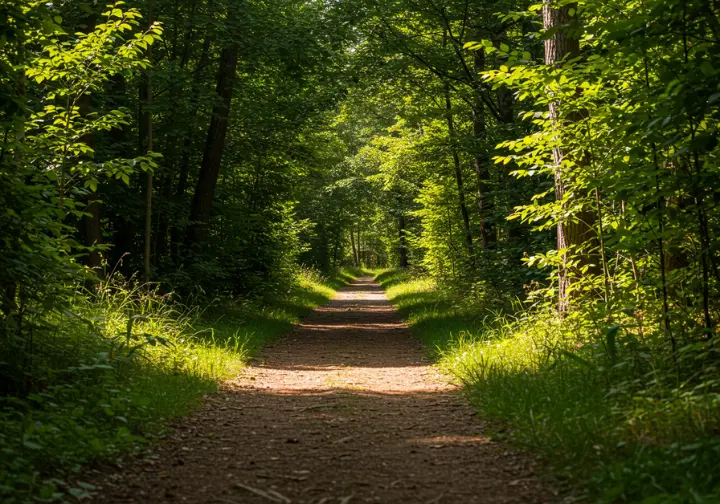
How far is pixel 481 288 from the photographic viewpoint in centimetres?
1549

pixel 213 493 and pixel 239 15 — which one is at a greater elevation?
pixel 239 15

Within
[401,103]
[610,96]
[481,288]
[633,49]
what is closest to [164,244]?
[481,288]

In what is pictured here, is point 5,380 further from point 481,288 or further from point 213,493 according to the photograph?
point 481,288

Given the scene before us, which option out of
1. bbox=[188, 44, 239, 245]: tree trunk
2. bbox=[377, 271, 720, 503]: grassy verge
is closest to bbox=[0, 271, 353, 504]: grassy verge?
bbox=[377, 271, 720, 503]: grassy verge

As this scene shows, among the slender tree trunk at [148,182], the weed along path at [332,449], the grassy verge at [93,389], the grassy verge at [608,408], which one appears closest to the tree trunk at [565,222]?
the grassy verge at [608,408]

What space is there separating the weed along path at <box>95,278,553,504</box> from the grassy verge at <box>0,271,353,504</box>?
0.27 metres

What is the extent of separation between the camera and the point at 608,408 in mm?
→ 5281

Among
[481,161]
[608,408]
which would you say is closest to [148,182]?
[608,408]

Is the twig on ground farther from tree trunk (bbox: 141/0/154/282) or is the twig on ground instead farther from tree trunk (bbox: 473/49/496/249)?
tree trunk (bbox: 473/49/496/249)

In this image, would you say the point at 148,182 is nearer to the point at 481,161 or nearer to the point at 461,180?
the point at 481,161

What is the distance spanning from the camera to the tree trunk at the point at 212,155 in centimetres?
1532

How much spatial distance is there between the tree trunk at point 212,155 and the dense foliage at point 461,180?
69mm

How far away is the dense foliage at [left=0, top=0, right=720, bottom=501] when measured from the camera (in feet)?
17.8

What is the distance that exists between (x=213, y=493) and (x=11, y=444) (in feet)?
4.54
